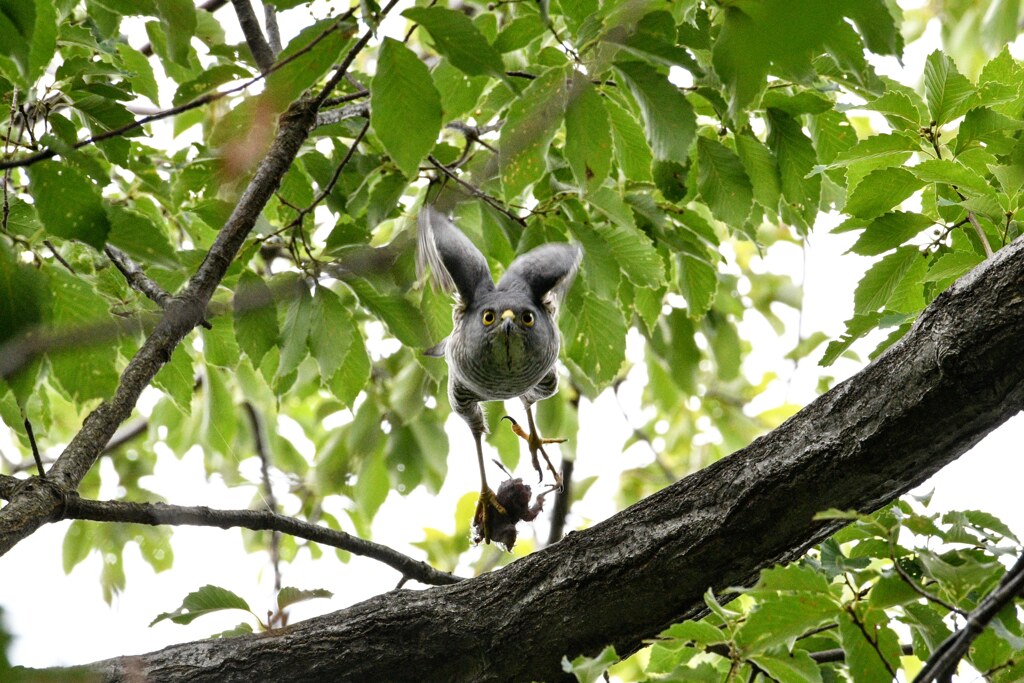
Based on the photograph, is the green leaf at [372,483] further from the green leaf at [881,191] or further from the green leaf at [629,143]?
the green leaf at [881,191]

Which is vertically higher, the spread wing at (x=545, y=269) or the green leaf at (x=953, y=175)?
the spread wing at (x=545, y=269)

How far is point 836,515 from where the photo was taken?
4.68ft

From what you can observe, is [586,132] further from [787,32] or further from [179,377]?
[179,377]

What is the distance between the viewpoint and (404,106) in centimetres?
172

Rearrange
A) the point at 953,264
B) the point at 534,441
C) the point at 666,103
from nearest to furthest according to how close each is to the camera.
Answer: the point at 666,103, the point at 953,264, the point at 534,441

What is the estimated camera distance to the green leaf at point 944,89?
215cm

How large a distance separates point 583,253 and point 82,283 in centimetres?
133

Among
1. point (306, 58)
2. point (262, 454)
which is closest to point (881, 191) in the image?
point (306, 58)

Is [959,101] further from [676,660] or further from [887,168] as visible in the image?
[676,660]

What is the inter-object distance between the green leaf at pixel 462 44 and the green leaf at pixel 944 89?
3.88 ft

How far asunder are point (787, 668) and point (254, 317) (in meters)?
1.77

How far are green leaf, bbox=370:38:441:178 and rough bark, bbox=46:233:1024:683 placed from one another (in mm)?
1066

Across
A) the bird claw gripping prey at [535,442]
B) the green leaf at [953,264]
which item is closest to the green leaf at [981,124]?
the green leaf at [953,264]

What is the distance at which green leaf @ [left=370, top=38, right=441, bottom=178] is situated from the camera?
5.52 feet
